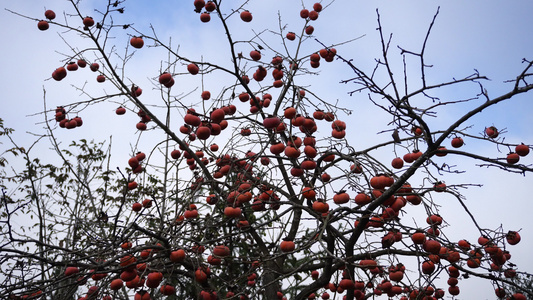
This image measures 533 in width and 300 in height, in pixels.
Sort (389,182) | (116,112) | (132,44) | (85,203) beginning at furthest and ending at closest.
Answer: (85,203) < (116,112) < (132,44) < (389,182)

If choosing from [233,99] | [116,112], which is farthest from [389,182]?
[116,112]

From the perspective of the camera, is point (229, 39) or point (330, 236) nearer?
point (330, 236)

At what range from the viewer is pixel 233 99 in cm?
473

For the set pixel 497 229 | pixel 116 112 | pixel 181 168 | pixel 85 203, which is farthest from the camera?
pixel 85 203

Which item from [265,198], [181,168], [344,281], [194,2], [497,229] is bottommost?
[344,281]

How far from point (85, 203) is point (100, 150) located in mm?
1081

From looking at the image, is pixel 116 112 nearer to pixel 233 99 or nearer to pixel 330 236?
pixel 233 99

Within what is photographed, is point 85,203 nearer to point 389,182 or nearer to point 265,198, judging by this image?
point 265,198

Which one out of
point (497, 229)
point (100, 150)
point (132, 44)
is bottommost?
point (497, 229)

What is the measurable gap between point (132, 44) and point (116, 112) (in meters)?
0.94

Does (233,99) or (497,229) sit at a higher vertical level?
(233,99)

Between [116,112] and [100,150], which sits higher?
[100,150]

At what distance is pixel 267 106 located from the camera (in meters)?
5.24

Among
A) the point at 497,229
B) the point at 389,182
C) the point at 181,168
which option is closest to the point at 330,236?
the point at 389,182
